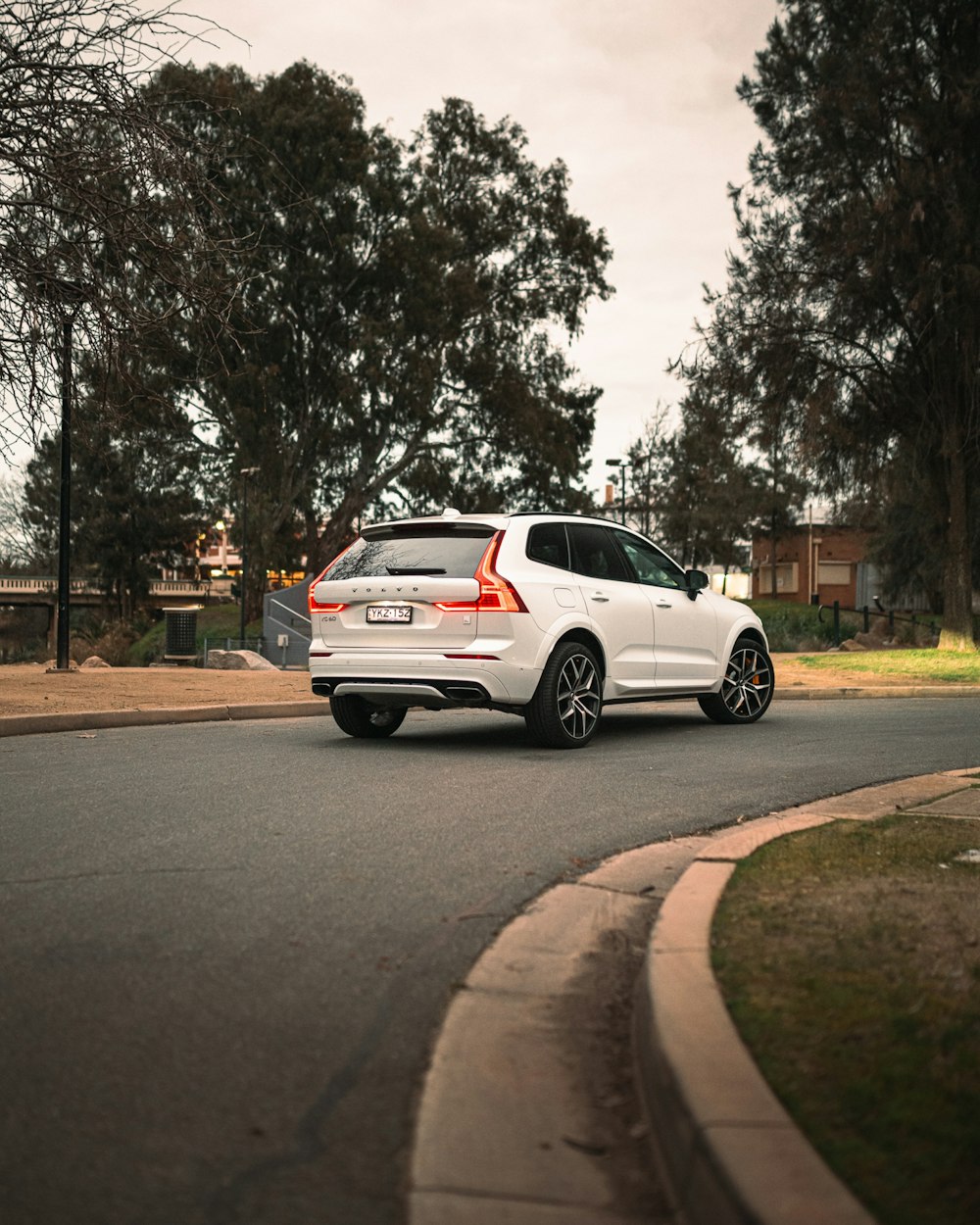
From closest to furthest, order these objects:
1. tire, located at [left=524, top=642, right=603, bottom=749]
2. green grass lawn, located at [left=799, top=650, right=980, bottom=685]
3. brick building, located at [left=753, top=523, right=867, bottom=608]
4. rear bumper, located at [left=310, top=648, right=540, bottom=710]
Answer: rear bumper, located at [left=310, top=648, right=540, bottom=710]
tire, located at [left=524, top=642, right=603, bottom=749]
green grass lawn, located at [left=799, top=650, right=980, bottom=685]
brick building, located at [left=753, top=523, right=867, bottom=608]

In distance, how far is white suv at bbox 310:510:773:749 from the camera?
Result: 10172 millimetres

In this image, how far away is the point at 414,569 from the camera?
10516 millimetres

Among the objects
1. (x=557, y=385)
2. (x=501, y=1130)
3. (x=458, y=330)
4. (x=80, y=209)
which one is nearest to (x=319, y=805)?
(x=501, y=1130)

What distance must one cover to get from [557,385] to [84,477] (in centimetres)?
2914

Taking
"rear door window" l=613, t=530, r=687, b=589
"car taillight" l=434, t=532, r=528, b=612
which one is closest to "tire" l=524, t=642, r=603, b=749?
"car taillight" l=434, t=532, r=528, b=612

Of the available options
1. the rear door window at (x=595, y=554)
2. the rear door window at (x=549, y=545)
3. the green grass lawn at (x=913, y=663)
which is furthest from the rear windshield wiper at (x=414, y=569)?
the green grass lawn at (x=913, y=663)

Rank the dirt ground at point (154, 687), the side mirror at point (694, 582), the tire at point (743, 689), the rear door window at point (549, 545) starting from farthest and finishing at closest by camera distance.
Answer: the dirt ground at point (154, 687) < the tire at point (743, 689) < the side mirror at point (694, 582) < the rear door window at point (549, 545)

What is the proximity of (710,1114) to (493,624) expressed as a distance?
24.3 ft

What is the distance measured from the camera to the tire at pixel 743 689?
1293 centimetres

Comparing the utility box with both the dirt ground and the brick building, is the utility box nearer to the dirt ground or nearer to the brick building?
the dirt ground

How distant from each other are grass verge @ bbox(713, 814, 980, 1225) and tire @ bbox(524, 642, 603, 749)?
4.54 metres

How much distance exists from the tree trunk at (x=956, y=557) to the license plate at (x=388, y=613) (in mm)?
20169

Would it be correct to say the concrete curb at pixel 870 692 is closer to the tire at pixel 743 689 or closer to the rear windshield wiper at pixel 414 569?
the tire at pixel 743 689

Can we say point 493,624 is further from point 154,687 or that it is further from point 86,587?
point 86,587
